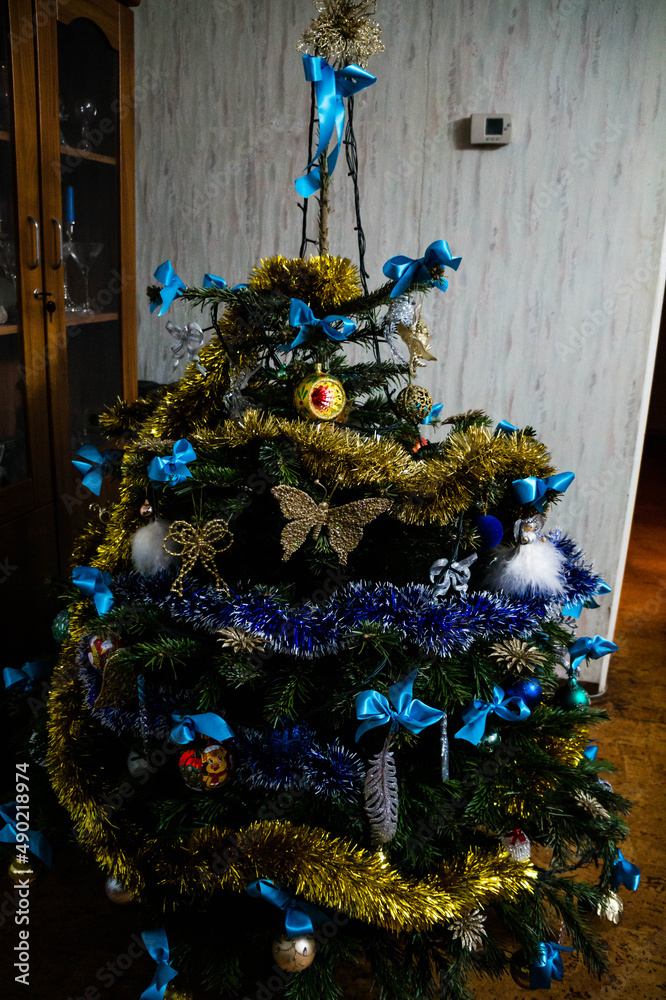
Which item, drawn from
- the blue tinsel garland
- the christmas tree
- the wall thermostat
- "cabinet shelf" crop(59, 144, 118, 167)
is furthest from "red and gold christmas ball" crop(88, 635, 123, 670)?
the wall thermostat

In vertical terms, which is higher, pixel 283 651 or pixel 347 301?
pixel 347 301

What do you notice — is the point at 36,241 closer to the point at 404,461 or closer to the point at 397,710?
the point at 404,461

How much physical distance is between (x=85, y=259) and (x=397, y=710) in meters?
1.33

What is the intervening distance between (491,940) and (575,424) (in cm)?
138

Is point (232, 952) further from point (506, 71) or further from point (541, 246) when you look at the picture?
point (506, 71)

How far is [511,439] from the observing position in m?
1.11

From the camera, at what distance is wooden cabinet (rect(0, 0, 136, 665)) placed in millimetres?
1521

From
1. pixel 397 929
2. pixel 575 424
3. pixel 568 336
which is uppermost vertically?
pixel 568 336

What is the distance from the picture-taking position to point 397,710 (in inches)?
39.6

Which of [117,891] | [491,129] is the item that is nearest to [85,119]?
[491,129]

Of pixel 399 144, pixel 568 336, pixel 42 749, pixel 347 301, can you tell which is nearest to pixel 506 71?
pixel 399 144

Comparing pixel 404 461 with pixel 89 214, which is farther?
pixel 89 214

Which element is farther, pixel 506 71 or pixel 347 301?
pixel 506 71

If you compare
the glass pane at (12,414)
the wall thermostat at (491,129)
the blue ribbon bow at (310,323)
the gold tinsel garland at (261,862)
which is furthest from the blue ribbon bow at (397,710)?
the wall thermostat at (491,129)
